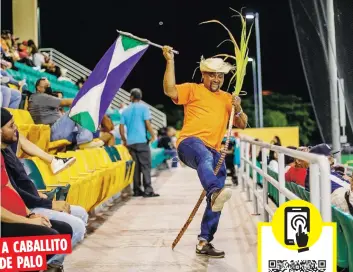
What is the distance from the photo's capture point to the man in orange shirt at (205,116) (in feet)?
14.1

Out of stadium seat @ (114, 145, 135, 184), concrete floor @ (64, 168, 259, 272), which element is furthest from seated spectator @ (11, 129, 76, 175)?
stadium seat @ (114, 145, 135, 184)

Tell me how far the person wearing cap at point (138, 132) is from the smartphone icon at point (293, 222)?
19.8ft

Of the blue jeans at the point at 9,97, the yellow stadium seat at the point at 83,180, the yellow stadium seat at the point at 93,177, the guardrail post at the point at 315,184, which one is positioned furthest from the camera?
the blue jeans at the point at 9,97

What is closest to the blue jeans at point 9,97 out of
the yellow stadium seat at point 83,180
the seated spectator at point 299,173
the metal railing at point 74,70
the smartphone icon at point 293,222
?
the yellow stadium seat at point 83,180

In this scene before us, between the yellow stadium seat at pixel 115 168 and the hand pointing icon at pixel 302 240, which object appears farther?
the yellow stadium seat at pixel 115 168

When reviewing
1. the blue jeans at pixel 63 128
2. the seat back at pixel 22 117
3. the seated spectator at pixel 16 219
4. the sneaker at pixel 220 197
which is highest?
the seat back at pixel 22 117

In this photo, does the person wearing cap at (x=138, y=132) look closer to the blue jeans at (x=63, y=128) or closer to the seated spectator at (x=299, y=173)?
the blue jeans at (x=63, y=128)

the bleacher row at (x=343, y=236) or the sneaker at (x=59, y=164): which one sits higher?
the sneaker at (x=59, y=164)

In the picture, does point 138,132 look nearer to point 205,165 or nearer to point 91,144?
point 91,144

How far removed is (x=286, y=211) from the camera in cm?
258

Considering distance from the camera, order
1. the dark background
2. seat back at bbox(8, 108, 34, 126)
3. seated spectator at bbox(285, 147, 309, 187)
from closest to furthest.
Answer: seated spectator at bbox(285, 147, 309, 187) → seat back at bbox(8, 108, 34, 126) → the dark background

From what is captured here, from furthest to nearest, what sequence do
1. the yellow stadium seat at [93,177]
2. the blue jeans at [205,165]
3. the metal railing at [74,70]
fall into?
1. the metal railing at [74,70]
2. the yellow stadium seat at [93,177]
3. the blue jeans at [205,165]

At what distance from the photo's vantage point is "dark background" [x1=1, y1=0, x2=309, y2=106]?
24.0 ft

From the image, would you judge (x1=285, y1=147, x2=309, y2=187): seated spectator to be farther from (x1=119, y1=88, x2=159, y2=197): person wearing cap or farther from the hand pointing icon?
(x1=119, y1=88, x2=159, y2=197): person wearing cap
